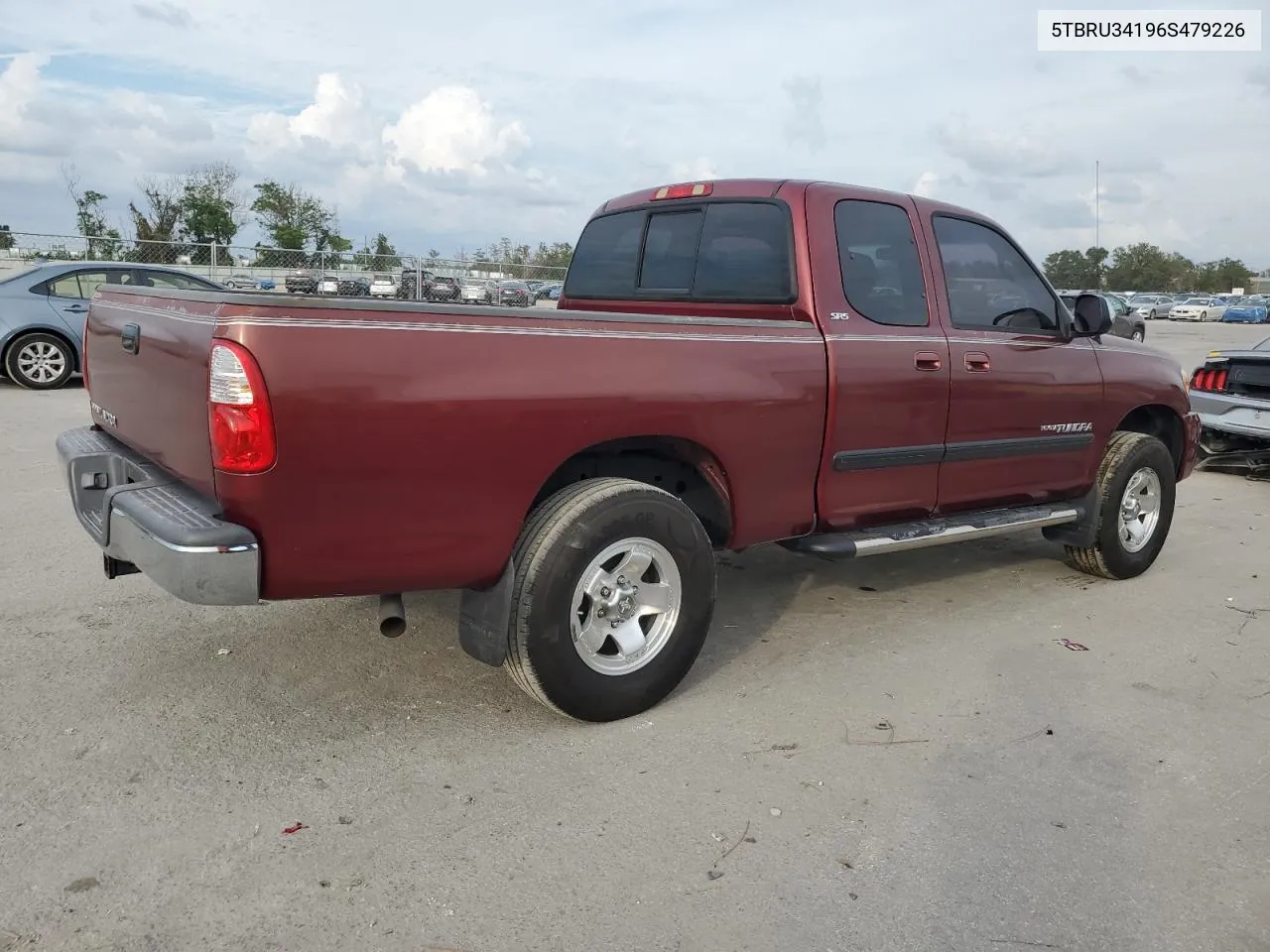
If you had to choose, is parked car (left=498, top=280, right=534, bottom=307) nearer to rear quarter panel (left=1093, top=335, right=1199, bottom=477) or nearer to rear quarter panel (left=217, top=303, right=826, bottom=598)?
rear quarter panel (left=1093, top=335, right=1199, bottom=477)

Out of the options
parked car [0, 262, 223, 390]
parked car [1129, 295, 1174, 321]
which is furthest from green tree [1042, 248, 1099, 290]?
parked car [0, 262, 223, 390]

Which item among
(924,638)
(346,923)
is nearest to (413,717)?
(346,923)

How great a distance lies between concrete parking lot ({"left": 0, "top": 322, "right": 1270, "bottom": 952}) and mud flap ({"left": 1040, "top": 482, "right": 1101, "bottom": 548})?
0.63 m

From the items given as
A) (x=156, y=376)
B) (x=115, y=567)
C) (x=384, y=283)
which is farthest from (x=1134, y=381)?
(x=384, y=283)

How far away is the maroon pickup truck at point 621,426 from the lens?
2895 millimetres

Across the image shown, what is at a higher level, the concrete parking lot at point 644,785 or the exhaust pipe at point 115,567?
the exhaust pipe at point 115,567

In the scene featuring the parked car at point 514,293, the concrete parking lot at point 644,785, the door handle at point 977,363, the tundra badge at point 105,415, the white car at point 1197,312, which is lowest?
the concrete parking lot at point 644,785

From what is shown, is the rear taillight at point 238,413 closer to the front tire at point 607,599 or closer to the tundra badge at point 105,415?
the front tire at point 607,599

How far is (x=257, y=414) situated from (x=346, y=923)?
1.33 metres

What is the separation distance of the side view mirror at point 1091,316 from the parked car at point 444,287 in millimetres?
14302

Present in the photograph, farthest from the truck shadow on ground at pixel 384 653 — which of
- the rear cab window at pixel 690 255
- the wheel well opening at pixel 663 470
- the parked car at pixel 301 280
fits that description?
the parked car at pixel 301 280

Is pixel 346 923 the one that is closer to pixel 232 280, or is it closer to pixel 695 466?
pixel 695 466

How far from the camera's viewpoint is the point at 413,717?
142 inches

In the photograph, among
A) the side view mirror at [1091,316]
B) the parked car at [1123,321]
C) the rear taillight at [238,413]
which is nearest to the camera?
the rear taillight at [238,413]
